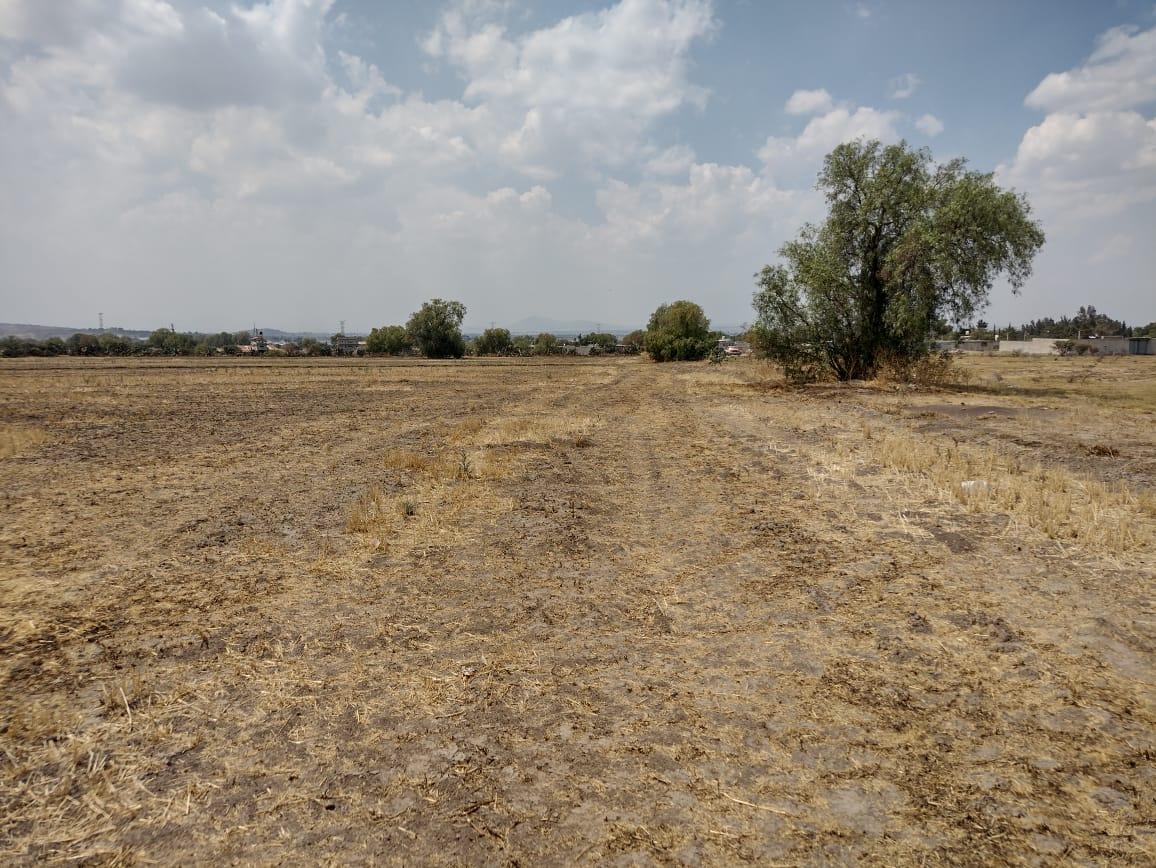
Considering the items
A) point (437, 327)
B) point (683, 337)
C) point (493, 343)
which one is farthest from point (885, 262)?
point (493, 343)

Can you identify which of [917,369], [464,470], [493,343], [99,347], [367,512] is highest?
[493,343]

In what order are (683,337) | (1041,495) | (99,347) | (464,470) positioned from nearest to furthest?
(1041,495)
(464,470)
(683,337)
(99,347)

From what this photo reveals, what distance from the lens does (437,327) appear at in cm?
10294

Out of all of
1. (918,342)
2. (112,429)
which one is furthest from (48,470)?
(918,342)

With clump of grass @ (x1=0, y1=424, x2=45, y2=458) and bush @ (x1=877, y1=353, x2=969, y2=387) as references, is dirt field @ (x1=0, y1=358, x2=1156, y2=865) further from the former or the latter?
bush @ (x1=877, y1=353, x2=969, y2=387)

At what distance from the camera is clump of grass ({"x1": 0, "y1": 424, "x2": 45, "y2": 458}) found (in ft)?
48.9

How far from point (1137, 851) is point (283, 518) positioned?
9994 mm

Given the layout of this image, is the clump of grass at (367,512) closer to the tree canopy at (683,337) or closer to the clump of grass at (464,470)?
the clump of grass at (464,470)

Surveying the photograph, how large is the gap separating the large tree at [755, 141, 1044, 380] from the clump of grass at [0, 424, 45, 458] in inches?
1163

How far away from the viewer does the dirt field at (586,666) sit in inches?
130

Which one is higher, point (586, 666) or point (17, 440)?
point (17, 440)

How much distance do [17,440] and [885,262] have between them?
34254mm

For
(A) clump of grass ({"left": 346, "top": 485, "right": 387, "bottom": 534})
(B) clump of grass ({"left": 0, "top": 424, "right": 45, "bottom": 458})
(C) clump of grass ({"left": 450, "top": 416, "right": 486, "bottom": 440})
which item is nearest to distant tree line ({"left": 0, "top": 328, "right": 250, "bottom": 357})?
(B) clump of grass ({"left": 0, "top": 424, "right": 45, "bottom": 458})

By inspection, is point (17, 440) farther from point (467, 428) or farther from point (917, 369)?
point (917, 369)
